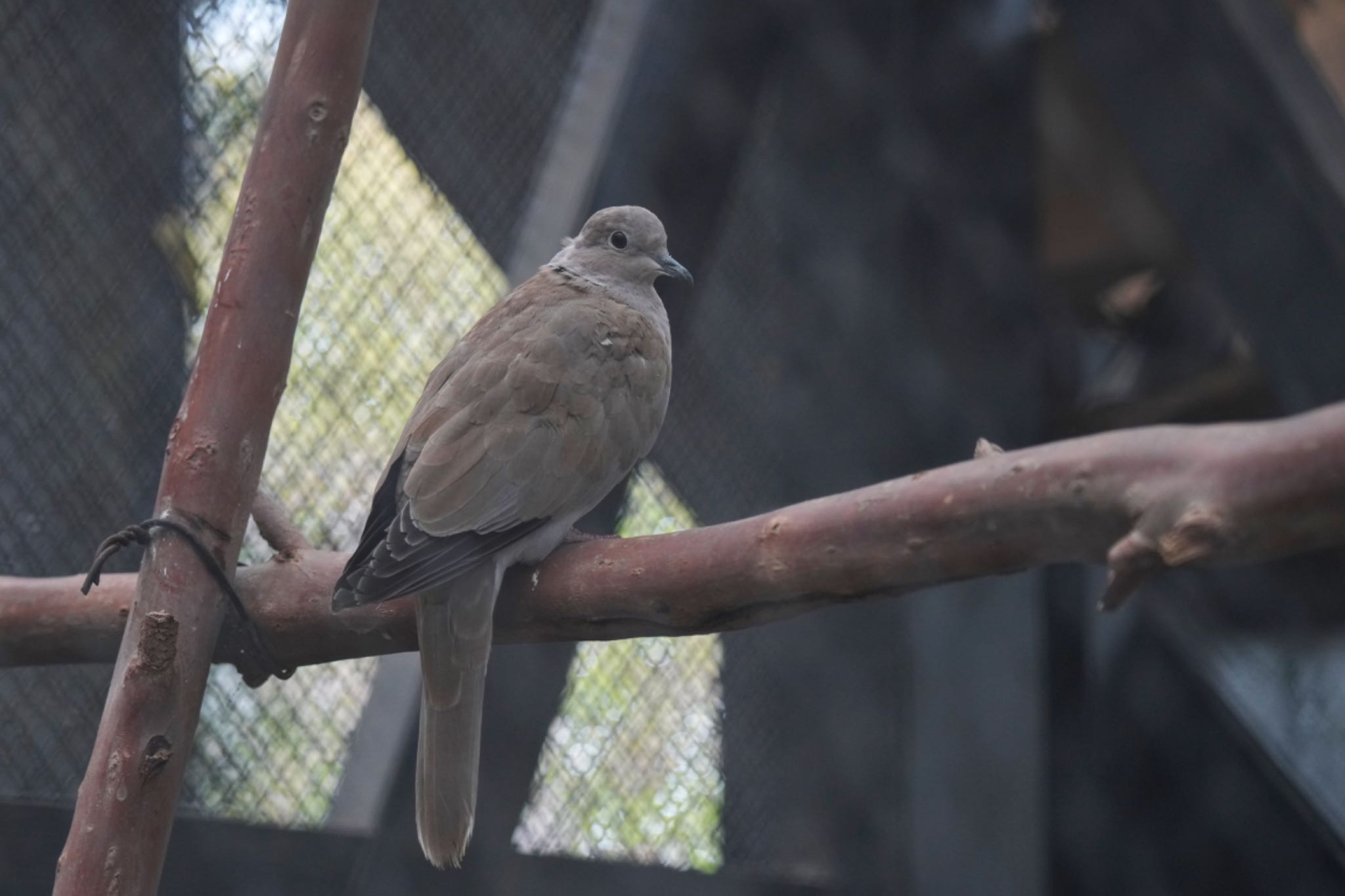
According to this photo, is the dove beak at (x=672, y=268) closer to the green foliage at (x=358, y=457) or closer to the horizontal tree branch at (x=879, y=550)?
the green foliage at (x=358, y=457)

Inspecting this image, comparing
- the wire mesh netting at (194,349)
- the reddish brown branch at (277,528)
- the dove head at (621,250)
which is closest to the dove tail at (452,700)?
the reddish brown branch at (277,528)

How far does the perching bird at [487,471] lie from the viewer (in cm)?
105

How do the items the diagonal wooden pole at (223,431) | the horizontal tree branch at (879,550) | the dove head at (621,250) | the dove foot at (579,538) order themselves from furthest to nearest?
the dove head at (621,250)
the dove foot at (579,538)
the diagonal wooden pole at (223,431)
the horizontal tree branch at (879,550)

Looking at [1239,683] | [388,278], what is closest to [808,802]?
[1239,683]

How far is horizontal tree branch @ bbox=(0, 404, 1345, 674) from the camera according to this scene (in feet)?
2.01

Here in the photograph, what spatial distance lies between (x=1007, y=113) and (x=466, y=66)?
0.74 metres

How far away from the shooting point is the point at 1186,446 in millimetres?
649

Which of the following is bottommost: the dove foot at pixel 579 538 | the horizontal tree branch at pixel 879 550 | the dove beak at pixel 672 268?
the horizontal tree branch at pixel 879 550

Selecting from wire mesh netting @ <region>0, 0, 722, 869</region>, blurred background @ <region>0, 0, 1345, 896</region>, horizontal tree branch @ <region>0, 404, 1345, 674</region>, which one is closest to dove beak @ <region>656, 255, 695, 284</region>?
blurred background @ <region>0, 0, 1345, 896</region>

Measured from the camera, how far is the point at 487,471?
113 centimetres

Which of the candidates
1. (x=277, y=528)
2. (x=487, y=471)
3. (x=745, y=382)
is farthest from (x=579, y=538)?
(x=745, y=382)

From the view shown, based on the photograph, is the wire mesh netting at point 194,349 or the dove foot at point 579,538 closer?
the dove foot at point 579,538

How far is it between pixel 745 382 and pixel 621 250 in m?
0.41

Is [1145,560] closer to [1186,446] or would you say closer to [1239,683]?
[1186,446]
